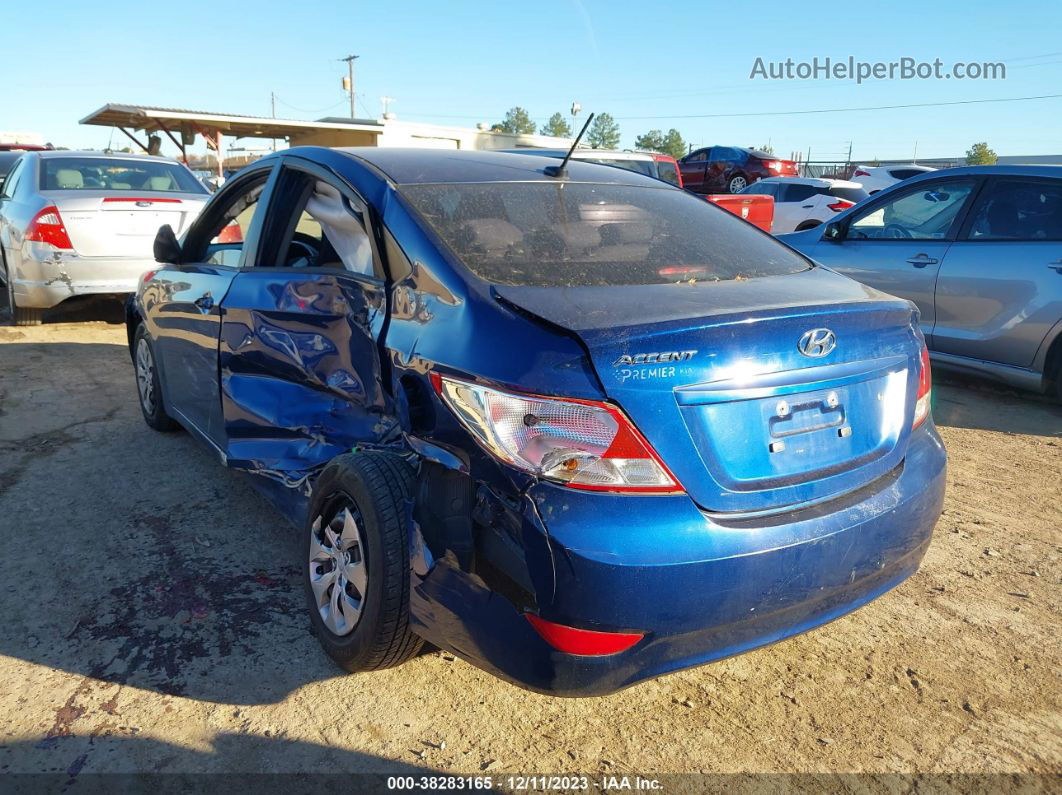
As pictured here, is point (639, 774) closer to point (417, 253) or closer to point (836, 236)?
point (417, 253)

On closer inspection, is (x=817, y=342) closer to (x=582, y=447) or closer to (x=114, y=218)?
(x=582, y=447)

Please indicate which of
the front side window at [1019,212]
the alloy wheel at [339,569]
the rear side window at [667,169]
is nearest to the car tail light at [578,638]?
the alloy wheel at [339,569]

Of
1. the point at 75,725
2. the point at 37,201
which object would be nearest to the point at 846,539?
the point at 75,725

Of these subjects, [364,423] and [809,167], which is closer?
[364,423]

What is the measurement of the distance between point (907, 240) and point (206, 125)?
68.0 ft

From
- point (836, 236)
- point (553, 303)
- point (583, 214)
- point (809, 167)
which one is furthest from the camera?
point (809, 167)

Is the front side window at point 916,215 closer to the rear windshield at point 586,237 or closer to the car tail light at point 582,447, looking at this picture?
the rear windshield at point 586,237

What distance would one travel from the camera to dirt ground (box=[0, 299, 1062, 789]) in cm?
232

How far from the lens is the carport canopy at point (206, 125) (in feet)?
68.9

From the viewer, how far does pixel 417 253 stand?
2.51m

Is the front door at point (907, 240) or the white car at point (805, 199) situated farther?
the white car at point (805, 199)

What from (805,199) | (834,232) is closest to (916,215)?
(834,232)

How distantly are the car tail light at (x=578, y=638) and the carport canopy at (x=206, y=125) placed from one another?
21.7 meters

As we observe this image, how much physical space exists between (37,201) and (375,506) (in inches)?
265
